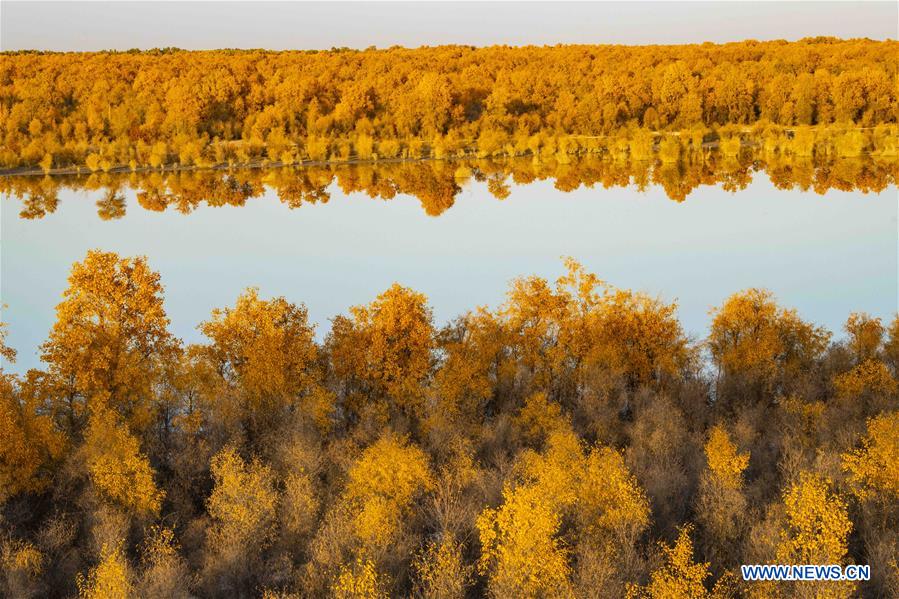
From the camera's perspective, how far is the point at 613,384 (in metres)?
36.6

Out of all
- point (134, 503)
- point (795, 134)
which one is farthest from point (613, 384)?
point (795, 134)

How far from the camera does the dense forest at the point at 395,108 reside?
315 ft

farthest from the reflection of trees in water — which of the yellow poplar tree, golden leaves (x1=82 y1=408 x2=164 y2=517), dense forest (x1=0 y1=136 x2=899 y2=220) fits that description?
golden leaves (x1=82 y1=408 x2=164 y2=517)

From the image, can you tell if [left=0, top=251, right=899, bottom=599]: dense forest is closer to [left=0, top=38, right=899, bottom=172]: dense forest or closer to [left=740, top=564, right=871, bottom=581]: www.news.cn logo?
[left=740, top=564, right=871, bottom=581]: www.news.cn logo

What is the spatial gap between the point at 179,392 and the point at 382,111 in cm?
8250

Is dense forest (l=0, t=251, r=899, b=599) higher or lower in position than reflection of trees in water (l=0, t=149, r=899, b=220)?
lower

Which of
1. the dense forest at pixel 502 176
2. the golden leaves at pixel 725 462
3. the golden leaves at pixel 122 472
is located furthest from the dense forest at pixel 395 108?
the golden leaves at pixel 725 462

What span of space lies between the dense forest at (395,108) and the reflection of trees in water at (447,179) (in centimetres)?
396

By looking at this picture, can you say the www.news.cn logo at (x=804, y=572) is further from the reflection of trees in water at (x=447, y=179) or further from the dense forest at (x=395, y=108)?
the dense forest at (x=395, y=108)

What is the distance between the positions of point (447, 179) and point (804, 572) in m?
66.3

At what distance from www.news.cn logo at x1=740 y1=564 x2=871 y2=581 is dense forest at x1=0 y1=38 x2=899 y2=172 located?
7486cm

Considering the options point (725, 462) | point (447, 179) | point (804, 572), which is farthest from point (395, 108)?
point (804, 572)

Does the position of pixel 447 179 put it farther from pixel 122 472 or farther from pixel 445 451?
pixel 122 472

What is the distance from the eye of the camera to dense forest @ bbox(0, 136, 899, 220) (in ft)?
259
